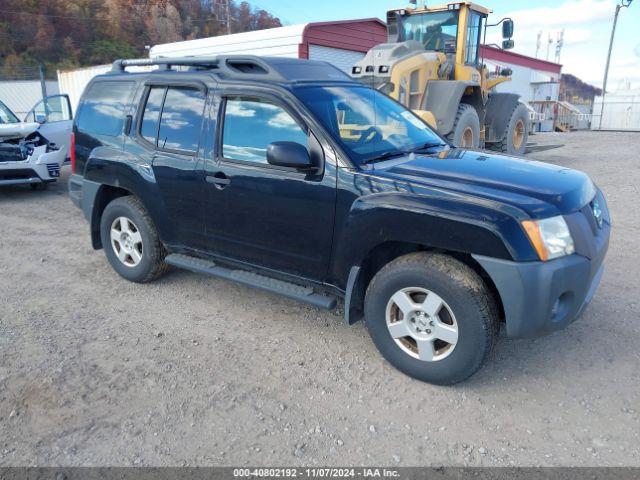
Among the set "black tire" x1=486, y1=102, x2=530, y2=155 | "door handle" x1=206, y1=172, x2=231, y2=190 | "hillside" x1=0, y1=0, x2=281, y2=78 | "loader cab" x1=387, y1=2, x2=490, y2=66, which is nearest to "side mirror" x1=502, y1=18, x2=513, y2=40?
"loader cab" x1=387, y1=2, x2=490, y2=66

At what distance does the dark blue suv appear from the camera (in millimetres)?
2822

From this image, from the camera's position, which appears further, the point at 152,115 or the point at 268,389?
the point at 152,115

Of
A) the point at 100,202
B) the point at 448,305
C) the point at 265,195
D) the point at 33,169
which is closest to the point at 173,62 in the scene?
the point at 100,202

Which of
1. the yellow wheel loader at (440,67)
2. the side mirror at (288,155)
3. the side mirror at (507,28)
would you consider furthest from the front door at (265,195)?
the side mirror at (507,28)

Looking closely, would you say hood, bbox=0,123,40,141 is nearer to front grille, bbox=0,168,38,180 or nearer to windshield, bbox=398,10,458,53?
front grille, bbox=0,168,38,180

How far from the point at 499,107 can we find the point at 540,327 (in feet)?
32.1

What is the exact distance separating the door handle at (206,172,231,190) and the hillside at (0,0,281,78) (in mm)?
42740

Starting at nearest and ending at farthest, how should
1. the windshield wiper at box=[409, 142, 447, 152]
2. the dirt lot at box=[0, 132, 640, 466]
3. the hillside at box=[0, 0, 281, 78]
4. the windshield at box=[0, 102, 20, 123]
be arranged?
the dirt lot at box=[0, 132, 640, 466]
the windshield wiper at box=[409, 142, 447, 152]
the windshield at box=[0, 102, 20, 123]
the hillside at box=[0, 0, 281, 78]

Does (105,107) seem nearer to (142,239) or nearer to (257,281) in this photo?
(142,239)

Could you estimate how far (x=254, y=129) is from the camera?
3691mm

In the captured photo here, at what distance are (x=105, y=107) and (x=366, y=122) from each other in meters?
2.55

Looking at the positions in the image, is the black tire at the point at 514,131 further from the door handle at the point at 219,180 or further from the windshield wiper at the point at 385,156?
the door handle at the point at 219,180

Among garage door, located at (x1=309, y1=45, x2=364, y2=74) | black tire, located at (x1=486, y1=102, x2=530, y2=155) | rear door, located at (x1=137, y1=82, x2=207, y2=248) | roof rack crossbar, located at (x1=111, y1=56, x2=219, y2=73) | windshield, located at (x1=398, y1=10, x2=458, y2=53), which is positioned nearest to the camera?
rear door, located at (x1=137, y1=82, x2=207, y2=248)

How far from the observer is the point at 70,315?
4.13 metres
